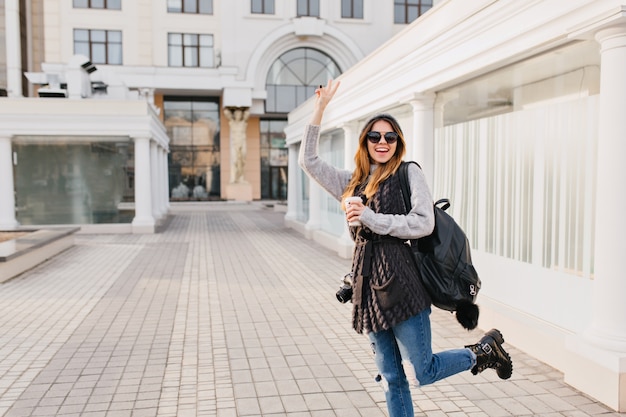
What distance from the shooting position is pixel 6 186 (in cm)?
1628

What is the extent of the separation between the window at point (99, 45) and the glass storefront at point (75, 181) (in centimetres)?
1998

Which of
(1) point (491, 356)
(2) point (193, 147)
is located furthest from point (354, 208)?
(2) point (193, 147)

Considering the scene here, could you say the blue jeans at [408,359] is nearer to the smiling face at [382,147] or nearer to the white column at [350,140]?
the smiling face at [382,147]

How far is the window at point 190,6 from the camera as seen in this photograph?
119ft

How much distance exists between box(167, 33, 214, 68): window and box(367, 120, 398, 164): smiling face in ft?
116

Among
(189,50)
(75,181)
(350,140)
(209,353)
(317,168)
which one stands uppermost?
(189,50)

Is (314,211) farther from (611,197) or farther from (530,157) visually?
(611,197)

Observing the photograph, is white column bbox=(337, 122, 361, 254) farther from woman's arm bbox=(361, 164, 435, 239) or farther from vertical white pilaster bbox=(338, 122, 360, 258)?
woman's arm bbox=(361, 164, 435, 239)

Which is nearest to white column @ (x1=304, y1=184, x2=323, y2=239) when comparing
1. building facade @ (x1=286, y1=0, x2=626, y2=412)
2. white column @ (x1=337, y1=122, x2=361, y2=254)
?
white column @ (x1=337, y1=122, x2=361, y2=254)

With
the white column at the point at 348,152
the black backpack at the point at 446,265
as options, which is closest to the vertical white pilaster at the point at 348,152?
the white column at the point at 348,152

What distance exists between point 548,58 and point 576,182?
1.27 m

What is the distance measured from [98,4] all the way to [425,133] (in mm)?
32790

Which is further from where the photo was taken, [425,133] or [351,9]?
[351,9]

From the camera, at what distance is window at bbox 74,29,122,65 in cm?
3519
